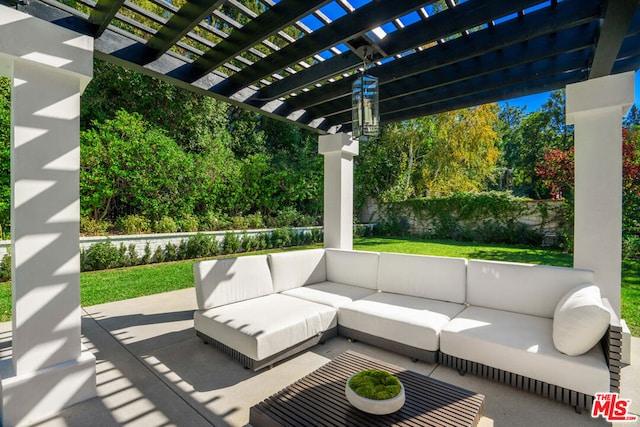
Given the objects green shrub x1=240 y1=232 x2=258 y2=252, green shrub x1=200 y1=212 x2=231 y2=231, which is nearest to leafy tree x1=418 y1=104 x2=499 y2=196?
green shrub x1=240 y1=232 x2=258 y2=252

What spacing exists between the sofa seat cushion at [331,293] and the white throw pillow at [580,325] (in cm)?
192

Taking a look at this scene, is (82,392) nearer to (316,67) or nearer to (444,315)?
(444,315)

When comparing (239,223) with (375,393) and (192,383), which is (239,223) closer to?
(192,383)

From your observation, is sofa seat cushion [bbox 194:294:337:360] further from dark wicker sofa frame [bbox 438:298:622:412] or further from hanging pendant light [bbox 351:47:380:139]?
hanging pendant light [bbox 351:47:380:139]

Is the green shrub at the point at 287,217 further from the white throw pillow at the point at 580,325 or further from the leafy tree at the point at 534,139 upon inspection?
the leafy tree at the point at 534,139

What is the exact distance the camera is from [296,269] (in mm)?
4254

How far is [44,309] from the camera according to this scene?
2.25 m

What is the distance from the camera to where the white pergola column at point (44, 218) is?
2150 mm

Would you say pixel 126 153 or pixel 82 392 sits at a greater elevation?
pixel 126 153

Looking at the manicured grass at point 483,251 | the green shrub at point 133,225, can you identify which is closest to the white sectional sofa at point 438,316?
the manicured grass at point 483,251

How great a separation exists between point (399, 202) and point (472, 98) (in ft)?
29.7

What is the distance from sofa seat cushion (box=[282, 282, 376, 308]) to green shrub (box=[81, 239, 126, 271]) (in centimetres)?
475

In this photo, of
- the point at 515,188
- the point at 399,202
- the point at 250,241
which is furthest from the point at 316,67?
the point at 515,188

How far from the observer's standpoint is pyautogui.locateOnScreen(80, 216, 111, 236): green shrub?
23.9 ft
